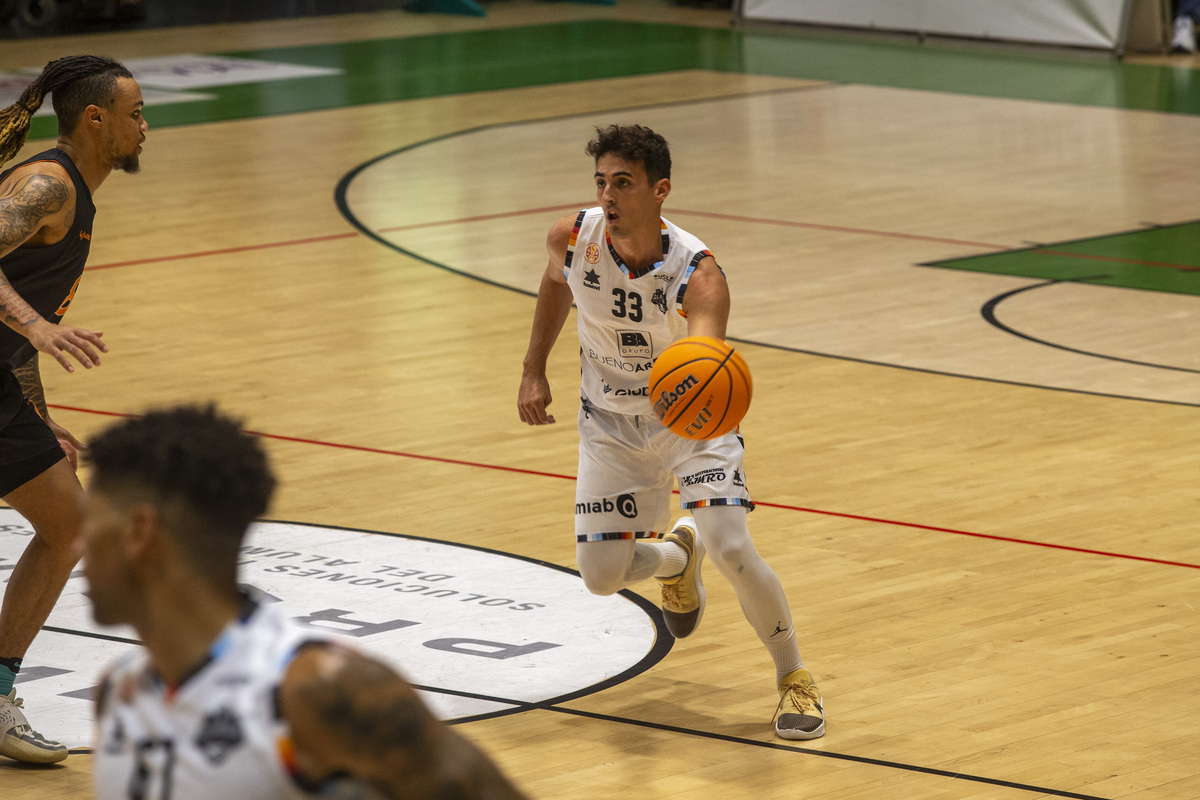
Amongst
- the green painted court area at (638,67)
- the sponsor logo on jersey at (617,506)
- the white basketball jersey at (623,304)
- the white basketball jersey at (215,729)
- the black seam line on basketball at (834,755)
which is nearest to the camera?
the white basketball jersey at (215,729)

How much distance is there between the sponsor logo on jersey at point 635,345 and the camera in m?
5.95

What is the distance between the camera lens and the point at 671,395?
5.47 m

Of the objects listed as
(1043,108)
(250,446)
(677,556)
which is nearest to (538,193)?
(1043,108)

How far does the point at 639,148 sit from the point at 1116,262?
8.36 m

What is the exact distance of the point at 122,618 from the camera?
2441mm

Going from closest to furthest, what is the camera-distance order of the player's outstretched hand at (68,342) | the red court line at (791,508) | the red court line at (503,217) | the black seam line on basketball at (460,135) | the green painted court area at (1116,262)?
the player's outstretched hand at (68,342), the red court line at (791,508), the green painted court area at (1116,262), the black seam line on basketball at (460,135), the red court line at (503,217)

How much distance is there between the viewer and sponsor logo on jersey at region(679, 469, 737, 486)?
5.67m

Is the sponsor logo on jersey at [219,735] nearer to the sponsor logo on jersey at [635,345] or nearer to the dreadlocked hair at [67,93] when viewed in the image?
the dreadlocked hair at [67,93]

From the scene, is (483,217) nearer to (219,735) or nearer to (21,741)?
(21,741)

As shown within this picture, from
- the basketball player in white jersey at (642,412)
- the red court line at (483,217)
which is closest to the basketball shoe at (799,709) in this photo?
the basketball player in white jersey at (642,412)

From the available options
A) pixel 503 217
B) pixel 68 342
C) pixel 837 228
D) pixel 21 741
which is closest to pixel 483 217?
pixel 503 217

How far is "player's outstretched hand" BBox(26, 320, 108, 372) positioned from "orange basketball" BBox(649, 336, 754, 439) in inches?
61.7

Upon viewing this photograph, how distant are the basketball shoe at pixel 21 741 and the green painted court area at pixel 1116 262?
8.97 m

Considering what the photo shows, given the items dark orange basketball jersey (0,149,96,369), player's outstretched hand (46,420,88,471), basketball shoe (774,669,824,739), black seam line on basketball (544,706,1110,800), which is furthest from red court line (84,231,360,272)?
basketball shoe (774,669,824,739)
